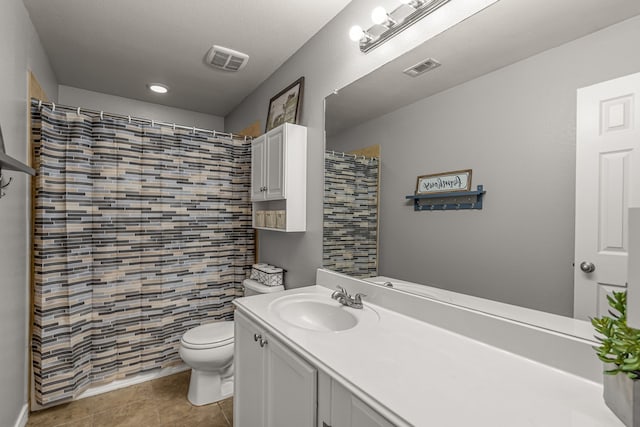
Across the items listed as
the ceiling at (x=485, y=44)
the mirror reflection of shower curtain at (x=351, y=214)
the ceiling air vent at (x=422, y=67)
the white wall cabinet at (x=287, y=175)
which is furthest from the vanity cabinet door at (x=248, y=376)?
the ceiling air vent at (x=422, y=67)

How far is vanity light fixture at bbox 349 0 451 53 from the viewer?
1.29 m

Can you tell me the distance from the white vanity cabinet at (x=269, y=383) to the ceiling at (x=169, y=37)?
5.88ft

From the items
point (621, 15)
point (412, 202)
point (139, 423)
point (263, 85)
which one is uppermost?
Result: point (263, 85)

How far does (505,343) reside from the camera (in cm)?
102

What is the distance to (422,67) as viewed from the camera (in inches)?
53.1

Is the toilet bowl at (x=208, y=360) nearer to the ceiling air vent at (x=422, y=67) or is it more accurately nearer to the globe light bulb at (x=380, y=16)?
the ceiling air vent at (x=422, y=67)

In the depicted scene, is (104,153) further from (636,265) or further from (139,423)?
(636,265)

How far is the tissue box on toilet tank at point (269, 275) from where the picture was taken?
2.28m

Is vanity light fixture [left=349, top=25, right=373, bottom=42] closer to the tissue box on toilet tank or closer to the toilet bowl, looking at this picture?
the tissue box on toilet tank

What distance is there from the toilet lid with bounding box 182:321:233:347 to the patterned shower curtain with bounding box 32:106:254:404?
1.35 feet

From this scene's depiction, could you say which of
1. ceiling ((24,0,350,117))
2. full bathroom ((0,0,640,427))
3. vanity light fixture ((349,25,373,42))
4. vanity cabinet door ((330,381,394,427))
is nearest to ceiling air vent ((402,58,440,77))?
full bathroom ((0,0,640,427))

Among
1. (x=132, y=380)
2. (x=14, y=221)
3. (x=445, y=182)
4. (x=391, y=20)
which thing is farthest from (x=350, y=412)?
(x=132, y=380)

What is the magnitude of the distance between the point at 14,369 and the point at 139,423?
734mm

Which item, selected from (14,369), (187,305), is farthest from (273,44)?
(14,369)
